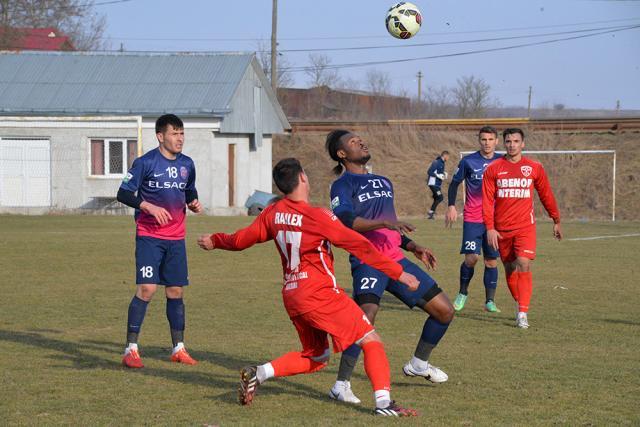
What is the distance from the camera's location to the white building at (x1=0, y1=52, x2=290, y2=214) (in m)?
34.1

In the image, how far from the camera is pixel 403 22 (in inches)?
595

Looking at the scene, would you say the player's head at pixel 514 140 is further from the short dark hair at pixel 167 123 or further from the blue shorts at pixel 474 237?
the short dark hair at pixel 167 123

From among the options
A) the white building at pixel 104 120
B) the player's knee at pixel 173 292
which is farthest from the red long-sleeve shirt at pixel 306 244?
the white building at pixel 104 120

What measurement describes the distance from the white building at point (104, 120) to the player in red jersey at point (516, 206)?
2356 cm

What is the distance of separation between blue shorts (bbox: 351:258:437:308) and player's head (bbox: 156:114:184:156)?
2328mm

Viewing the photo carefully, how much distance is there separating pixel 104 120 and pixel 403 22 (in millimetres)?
20820

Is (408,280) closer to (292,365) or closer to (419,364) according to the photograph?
(292,365)

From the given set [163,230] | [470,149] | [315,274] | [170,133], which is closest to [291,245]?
[315,274]

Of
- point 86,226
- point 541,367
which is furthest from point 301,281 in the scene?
point 86,226

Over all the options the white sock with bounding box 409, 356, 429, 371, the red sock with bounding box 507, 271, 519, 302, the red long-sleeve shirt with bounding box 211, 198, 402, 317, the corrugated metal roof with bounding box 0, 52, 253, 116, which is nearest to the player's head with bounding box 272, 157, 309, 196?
the red long-sleeve shirt with bounding box 211, 198, 402, 317

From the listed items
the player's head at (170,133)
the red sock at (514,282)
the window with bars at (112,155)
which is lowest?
the red sock at (514,282)

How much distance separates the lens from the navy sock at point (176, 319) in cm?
843

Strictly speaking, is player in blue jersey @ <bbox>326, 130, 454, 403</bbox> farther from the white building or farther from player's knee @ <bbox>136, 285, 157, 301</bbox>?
the white building

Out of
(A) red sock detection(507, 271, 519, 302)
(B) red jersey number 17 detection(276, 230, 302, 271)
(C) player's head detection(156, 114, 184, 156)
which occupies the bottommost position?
(A) red sock detection(507, 271, 519, 302)
